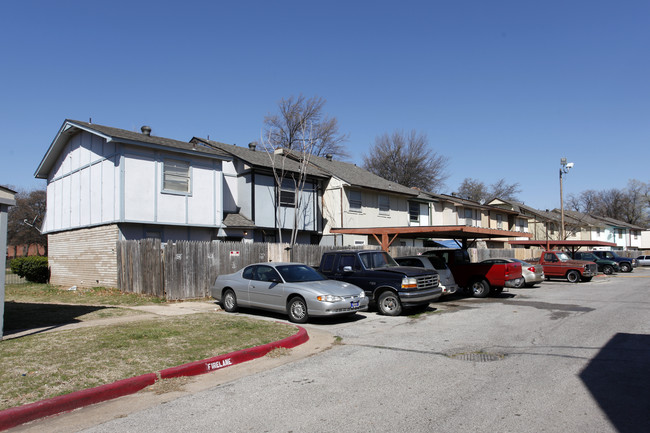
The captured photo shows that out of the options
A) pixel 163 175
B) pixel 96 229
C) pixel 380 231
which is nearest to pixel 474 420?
pixel 380 231

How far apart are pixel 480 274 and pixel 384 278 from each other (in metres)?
6.43

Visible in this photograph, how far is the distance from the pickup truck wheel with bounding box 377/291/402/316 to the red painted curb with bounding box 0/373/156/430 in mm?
→ 7768

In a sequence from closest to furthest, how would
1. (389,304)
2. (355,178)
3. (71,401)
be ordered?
(71,401) → (389,304) → (355,178)

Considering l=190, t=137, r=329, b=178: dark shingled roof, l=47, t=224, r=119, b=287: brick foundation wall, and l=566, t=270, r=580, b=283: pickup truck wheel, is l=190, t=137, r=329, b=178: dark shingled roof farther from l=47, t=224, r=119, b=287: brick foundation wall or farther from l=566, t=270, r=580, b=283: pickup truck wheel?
l=566, t=270, r=580, b=283: pickup truck wheel

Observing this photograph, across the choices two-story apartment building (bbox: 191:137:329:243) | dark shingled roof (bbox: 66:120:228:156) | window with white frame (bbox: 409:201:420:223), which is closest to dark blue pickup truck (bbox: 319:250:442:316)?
two-story apartment building (bbox: 191:137:329:243)

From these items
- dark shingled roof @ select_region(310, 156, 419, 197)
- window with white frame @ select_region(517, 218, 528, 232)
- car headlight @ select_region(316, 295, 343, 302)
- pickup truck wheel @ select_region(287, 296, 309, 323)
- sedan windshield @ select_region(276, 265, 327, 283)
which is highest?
dark shingled roof @ select_region(310, 156, 419, 197)

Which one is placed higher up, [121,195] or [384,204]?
[384,204]

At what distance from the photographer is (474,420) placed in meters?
4.83

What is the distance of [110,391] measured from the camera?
602cm

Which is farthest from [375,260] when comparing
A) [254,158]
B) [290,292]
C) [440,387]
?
[254,158]

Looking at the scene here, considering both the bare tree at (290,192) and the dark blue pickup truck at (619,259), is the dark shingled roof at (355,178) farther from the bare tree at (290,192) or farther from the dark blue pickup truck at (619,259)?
the dark blue pickup truck at (619,259)

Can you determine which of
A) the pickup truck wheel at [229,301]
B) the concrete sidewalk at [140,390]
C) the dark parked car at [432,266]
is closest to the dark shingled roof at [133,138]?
the pickup truck wheel at [229,301]

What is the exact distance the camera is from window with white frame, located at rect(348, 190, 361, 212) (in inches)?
1124

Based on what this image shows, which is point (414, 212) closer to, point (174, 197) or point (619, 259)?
point (619, 259)
